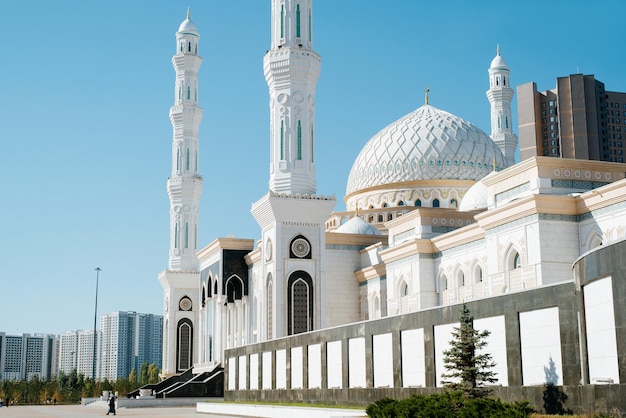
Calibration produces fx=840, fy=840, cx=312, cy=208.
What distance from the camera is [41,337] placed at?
10281cm

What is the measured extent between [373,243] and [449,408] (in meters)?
27.6

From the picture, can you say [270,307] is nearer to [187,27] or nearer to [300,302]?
[300,302]

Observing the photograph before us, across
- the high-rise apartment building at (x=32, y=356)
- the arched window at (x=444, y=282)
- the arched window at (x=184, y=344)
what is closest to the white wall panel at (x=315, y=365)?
the arched window at (x=444, y=282)

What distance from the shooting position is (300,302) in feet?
113

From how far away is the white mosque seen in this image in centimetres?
2222

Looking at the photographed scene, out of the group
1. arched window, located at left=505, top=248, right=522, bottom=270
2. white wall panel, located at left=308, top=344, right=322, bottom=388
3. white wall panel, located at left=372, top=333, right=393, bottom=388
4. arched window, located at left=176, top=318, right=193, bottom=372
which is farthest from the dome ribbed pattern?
white wall panel, located at left=372, top=333, right=393, bottom=388

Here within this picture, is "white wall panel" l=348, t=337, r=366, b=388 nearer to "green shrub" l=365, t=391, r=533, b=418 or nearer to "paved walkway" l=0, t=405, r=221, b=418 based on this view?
"paved walkway" l=0, t=405, r=221, b=418

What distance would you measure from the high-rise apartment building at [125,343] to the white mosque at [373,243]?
76440 millimetres

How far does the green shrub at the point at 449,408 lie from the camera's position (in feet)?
41.1

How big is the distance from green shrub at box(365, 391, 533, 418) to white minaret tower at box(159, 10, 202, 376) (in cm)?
3556

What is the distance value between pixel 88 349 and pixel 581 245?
343ft

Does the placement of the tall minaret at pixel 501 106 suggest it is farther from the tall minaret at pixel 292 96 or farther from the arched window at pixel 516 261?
the arched window at pixel 516 261

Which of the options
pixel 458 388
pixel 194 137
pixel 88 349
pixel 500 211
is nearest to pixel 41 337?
pixel 88 349

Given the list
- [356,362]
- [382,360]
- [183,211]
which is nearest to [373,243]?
[183,211]
